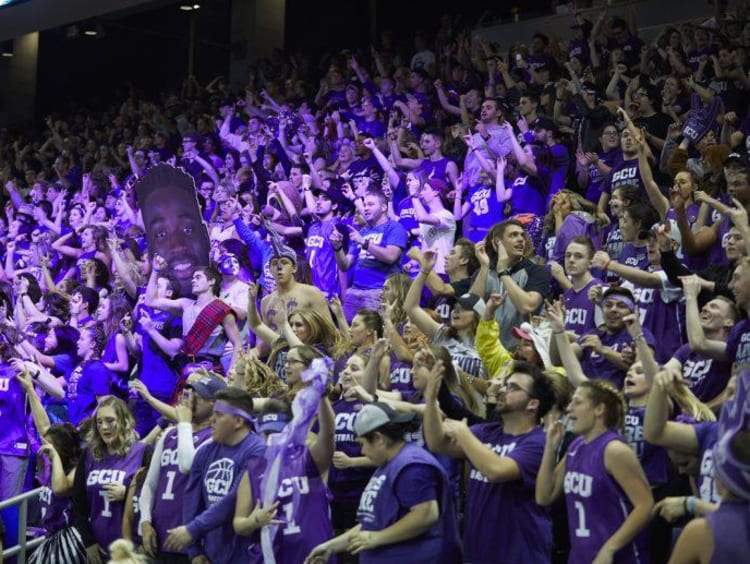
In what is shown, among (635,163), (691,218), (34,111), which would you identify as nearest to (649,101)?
(635,163)

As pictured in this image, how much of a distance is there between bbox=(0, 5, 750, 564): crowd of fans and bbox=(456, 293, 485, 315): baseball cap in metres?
0.07

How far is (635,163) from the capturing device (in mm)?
8672

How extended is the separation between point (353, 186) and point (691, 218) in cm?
446

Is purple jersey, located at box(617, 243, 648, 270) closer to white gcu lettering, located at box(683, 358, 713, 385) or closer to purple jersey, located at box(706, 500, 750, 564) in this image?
white gcu lettering, located at box(683, 358, 713, 385)

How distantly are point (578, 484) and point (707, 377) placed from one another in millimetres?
1392

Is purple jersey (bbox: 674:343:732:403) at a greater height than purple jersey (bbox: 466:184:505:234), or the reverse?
purple jersey (bbox: 466:184:505:234)

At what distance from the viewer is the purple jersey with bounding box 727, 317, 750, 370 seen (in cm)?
559

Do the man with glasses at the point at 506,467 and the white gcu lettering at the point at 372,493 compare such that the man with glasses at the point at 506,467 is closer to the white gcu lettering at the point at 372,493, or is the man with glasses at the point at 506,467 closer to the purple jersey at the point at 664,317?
the white gcu lettering at the point at 372,493

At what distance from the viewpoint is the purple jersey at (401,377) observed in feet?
21.5

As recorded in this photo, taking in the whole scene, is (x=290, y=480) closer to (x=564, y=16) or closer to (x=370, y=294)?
(x=370, y=294)

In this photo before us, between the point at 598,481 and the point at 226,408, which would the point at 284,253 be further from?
the point at 598,481

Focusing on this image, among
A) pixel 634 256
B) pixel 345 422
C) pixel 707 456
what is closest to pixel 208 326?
pixel 345 422

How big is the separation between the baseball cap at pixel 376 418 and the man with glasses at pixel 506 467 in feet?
0.38

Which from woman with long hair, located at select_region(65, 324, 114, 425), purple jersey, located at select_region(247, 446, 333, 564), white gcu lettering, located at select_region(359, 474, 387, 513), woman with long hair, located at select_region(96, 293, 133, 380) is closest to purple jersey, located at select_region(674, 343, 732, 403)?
white gcu lettering, located at select_region(359, 474, 387, 513)
